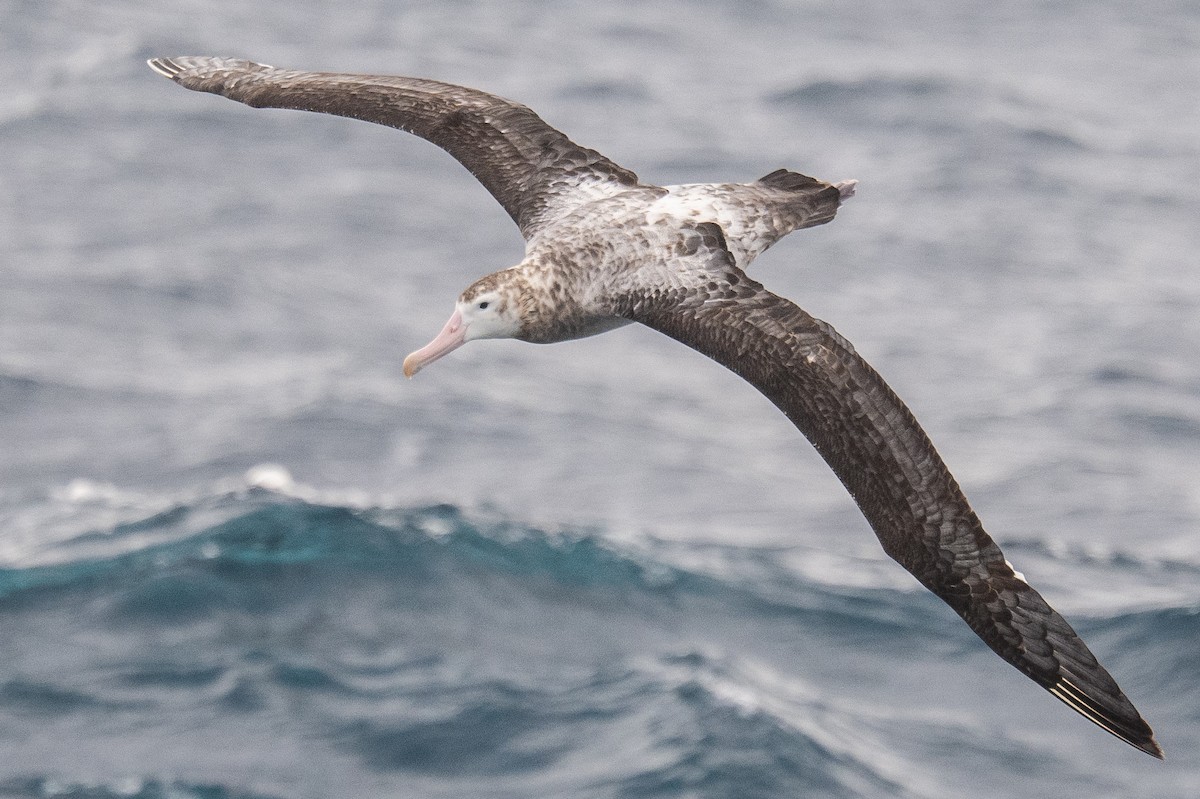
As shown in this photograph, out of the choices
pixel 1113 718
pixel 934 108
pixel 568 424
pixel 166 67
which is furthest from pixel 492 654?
pixel 934 108

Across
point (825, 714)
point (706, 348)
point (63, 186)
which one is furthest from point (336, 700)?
point (63, 186)

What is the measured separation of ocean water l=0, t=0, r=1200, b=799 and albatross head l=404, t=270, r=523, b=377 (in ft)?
19.1

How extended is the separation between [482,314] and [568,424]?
11.1 metres

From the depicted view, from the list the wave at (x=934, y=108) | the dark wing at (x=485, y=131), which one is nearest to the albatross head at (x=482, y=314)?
the dark wing at (x=485, y=131)

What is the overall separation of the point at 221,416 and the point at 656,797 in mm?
8632

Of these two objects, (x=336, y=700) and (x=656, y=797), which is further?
(x=336, y=700)

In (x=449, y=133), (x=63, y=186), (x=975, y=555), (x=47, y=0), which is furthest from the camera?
(x=47, y=0)

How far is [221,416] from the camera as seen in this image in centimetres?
2242

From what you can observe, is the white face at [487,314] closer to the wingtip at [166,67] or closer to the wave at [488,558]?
the wingtip at [166,67]

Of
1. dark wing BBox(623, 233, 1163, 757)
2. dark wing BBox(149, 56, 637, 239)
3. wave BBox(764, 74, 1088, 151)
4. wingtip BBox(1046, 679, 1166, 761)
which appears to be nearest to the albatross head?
dark wing BBox(149, 56, 637, 239)

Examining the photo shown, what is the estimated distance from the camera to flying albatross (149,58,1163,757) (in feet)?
33.9

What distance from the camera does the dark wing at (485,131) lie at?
1298 cm

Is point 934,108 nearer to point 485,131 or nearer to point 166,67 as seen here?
point 166,67

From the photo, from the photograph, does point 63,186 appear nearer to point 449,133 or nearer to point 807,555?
point 807,555
